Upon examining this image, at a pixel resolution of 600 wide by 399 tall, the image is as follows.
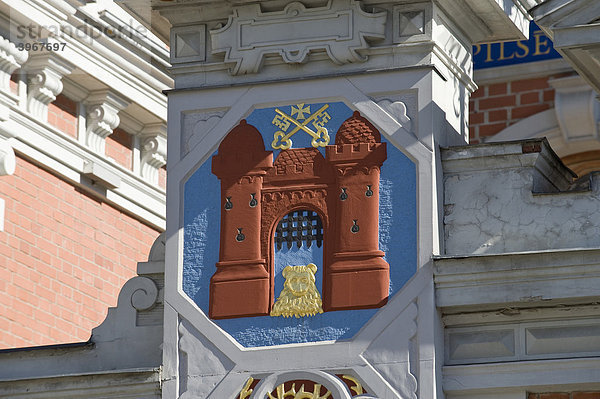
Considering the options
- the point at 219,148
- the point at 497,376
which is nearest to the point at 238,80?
the point at 219,148

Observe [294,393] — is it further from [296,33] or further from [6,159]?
[6,159]

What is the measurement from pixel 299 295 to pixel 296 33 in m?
1.97

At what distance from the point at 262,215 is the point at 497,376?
208 centimetres

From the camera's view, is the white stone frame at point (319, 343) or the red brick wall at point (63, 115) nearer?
the white stone frame at point (319, 343)

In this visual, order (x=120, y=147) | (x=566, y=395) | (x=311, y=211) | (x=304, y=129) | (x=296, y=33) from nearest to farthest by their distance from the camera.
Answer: (x=566, y=395) < (x=311, y=211) < (x=304, y=129) < (x=296, y=33) < (x=120, y=147)

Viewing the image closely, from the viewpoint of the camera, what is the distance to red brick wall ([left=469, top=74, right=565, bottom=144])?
78.1ft

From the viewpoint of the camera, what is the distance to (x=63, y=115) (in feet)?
66.7

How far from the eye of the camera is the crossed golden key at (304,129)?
642 inches

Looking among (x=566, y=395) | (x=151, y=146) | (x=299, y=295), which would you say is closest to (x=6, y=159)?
(x=151, y=146)

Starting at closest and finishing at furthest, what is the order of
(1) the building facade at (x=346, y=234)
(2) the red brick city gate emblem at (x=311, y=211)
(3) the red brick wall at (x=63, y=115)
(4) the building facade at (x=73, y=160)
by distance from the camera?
(1) the building facade at (x=346, y=234)
(2) the red brick city gate emblem at (x=311, y=211)
(4) the building facade at (x=73, y=160)
(3) the red brick wall at (x=63, y=115)

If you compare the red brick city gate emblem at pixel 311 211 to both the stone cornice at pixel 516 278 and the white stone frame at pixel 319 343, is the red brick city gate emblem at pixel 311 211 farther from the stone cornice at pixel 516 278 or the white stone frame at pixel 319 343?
the stone cornice at pixel 516 278

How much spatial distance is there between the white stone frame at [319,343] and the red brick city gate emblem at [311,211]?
150 millimetres

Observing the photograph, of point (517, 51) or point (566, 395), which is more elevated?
point (517, 51)

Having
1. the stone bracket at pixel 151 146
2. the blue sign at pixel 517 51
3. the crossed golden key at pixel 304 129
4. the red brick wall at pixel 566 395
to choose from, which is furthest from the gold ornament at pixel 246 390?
the blue sign at pixel 517 51
